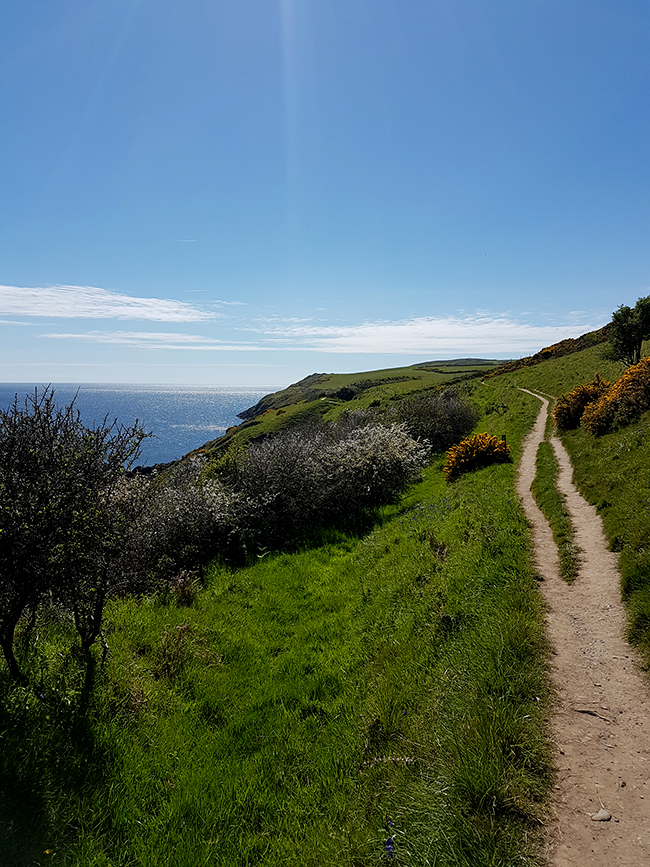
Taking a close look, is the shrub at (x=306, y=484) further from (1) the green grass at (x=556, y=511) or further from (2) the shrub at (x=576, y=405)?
(2) the shrub at (x=576, y=405)

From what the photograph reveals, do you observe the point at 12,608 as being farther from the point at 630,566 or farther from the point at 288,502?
the point at 288,502

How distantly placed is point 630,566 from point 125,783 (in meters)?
8.94

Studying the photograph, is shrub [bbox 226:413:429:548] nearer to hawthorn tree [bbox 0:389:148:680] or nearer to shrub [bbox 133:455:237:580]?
shrub [bbox 133:455:237:580]

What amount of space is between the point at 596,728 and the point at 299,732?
4255 millimetres

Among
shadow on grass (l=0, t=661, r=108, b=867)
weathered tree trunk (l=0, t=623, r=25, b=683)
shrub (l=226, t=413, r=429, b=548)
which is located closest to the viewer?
shadow on grass (l=0, t=661, r=108, b=867)

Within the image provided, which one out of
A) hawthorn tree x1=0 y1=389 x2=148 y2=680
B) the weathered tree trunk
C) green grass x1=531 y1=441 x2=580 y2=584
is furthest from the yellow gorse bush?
the weathered tree trunk

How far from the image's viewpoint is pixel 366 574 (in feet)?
38.7

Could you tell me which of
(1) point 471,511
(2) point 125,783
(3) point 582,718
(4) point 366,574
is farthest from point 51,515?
(1) point 471,511

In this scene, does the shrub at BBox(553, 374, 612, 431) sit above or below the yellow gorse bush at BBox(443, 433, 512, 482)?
above

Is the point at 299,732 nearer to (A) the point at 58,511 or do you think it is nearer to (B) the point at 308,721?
(B) the point at 308,721

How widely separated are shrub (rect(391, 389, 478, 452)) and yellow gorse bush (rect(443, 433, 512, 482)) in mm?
9268

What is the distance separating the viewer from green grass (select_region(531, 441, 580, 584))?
28.5 feet

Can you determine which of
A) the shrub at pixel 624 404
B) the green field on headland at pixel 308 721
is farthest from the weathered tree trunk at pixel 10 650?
the shrub at pixel 624 404

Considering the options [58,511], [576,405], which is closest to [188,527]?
[58,511]
